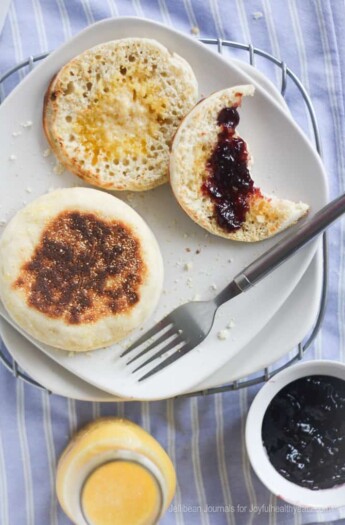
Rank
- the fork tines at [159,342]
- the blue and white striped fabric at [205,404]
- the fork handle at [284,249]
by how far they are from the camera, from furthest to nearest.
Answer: the blue and white striped fabric at [205,404] < the fork tines at [159,342] < the fork handle at [284,249]

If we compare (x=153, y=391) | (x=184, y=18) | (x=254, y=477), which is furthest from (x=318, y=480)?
(x=184, y=18)

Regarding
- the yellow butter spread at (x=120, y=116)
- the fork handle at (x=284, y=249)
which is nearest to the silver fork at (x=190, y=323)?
the fork handle at (x=284, y=249)

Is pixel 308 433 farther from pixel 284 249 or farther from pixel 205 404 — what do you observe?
pixel 284 249

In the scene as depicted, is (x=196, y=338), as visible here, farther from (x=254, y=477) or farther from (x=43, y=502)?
(x=43, y=502)

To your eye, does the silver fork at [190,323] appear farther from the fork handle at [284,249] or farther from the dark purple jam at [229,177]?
the dark purple jam at [229,177]

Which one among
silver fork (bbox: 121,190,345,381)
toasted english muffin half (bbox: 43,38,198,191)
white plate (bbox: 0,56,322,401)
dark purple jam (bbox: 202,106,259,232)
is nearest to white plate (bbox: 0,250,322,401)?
white plate (bbox: 0,56,322,401)

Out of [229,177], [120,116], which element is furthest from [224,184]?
[120,116]
